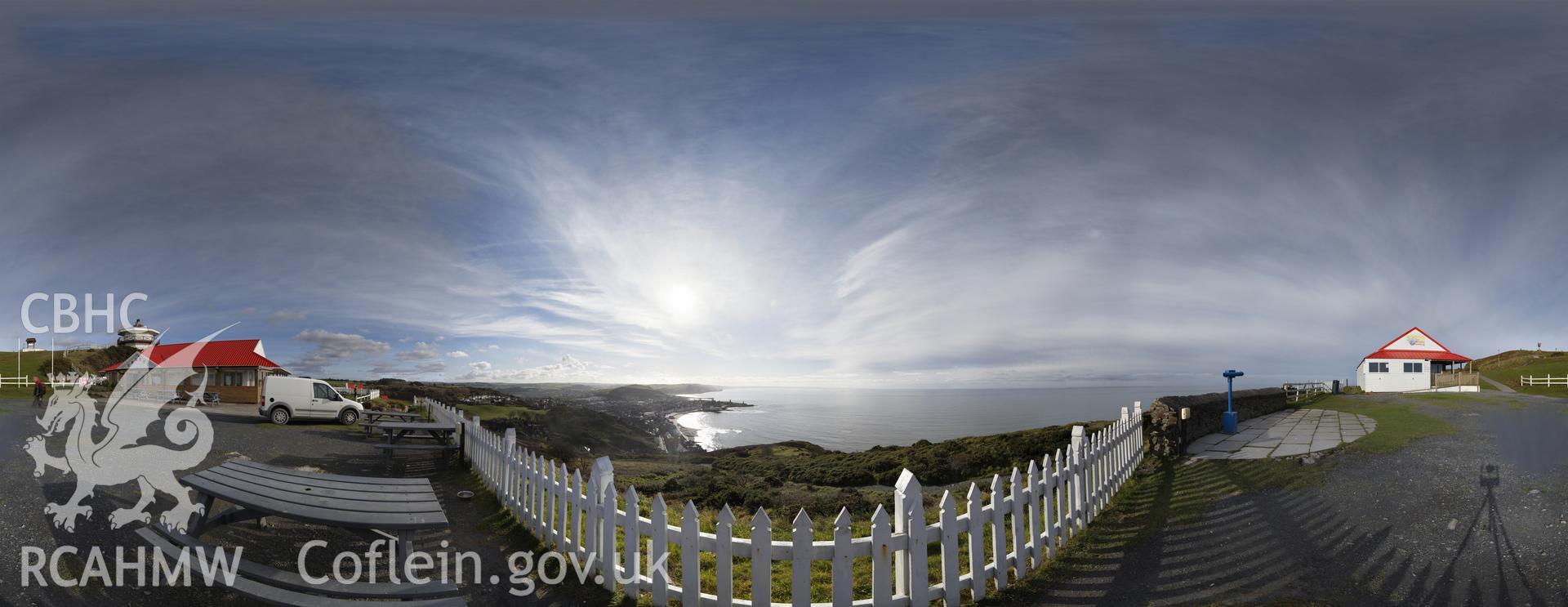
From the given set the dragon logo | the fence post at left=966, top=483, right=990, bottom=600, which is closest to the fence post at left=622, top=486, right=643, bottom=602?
the fence post at left=966, top=483, right=990, bottom=600

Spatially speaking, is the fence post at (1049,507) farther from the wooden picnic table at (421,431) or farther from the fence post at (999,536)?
the wooden picnic table at (421,431)

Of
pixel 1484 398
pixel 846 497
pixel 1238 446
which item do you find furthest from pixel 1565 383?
pixel 846 497

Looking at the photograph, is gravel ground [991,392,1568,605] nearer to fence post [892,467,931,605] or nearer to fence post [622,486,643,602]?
fence post [892,467,931,605]

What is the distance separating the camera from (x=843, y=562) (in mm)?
3277

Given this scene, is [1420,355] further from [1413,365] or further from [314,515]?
[314,515]

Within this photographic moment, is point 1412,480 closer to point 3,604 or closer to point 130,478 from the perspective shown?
point 3,604

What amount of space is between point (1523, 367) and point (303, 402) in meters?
42.7

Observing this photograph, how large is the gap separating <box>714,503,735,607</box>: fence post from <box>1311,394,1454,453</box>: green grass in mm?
9228

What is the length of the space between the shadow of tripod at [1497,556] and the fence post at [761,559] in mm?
3650

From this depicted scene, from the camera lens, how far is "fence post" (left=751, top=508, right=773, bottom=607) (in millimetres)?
3252

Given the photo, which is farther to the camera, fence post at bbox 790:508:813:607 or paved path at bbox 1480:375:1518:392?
paved path at bbox 1480:375:1518:392

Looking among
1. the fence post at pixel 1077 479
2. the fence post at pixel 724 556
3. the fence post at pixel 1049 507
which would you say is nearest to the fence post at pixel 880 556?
the fence post at pixel 724 556

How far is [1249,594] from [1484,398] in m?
19.9

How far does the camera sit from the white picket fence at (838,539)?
10.8 feet
